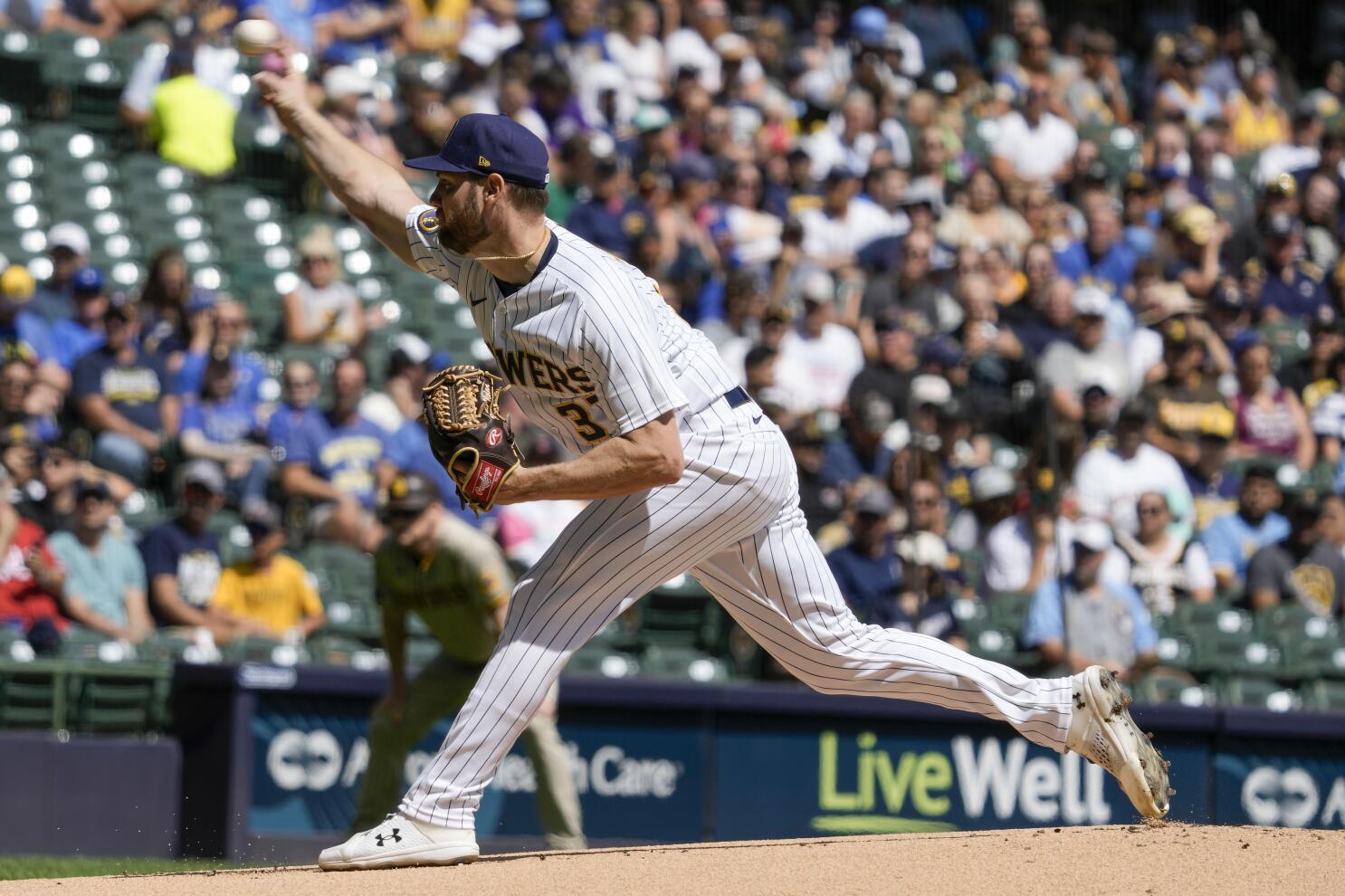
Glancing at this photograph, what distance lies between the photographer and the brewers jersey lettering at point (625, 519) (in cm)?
428

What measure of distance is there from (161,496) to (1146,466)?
17.1ft

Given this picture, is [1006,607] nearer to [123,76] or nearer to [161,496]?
[161,496]

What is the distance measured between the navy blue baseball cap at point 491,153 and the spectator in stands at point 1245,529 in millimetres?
6750

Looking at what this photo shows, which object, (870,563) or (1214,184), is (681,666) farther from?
(1214,184)

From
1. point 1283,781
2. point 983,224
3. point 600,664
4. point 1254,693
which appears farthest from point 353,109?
point 1283,781

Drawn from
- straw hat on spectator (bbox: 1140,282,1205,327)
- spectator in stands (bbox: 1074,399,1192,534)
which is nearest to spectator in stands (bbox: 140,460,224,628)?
Result: spectator in stands (bbox: 1074,399,1192,534)

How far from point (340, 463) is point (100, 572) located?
150 centimetres

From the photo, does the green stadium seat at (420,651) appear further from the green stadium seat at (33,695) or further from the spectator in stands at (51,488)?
the spectator in stands at (51,488)

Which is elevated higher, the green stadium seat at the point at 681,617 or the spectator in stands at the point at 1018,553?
the spectator in stands at the point at 1018,553

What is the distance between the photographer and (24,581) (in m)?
8.16

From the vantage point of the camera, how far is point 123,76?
12.2 metres

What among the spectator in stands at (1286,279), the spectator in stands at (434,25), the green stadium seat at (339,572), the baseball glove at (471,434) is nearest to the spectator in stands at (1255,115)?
the spectator in stands at (1286,279)

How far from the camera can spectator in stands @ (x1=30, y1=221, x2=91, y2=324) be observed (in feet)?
32.7

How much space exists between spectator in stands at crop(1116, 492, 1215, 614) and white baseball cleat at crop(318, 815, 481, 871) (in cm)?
596
